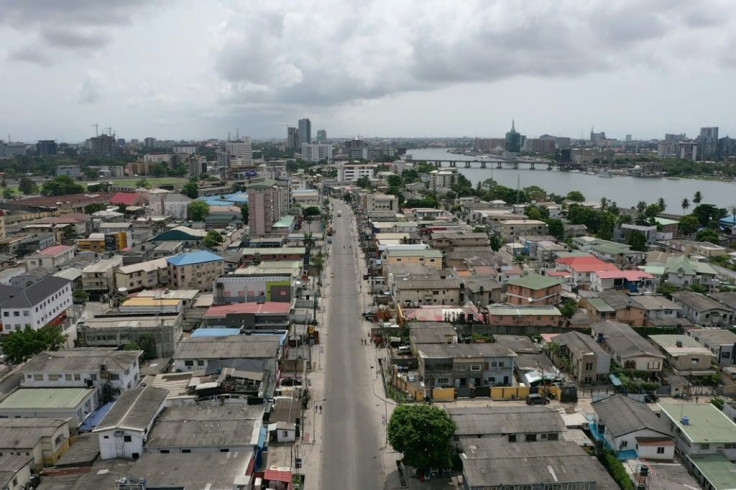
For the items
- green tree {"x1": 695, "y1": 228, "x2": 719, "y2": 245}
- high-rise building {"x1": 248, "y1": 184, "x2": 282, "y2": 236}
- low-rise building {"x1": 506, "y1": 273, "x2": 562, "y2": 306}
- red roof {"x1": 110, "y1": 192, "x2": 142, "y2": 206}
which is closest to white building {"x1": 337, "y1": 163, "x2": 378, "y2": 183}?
red roof {"x1": 110, "y1": 192, "x2": 142, "y2": 206}

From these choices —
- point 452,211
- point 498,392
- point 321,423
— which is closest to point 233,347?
point 321,423

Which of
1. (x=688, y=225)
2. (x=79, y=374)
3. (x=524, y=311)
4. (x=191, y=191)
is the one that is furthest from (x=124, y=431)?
(x=191, y=191)

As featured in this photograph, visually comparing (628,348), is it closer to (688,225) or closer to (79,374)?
(79,374)

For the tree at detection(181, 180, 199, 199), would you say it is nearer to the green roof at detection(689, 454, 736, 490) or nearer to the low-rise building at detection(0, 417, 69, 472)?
the low-rise building at detection(0, 417, 69, 472)

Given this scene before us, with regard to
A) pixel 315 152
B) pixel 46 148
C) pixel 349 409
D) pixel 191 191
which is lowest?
pixel 349 409

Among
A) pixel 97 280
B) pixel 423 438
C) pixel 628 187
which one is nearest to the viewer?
pixel 423 438

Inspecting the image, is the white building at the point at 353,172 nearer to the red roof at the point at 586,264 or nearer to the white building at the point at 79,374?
the red roof at the point at 586,264

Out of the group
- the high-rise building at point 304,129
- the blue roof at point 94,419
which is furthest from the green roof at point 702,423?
the high-rise building at point 304,129
